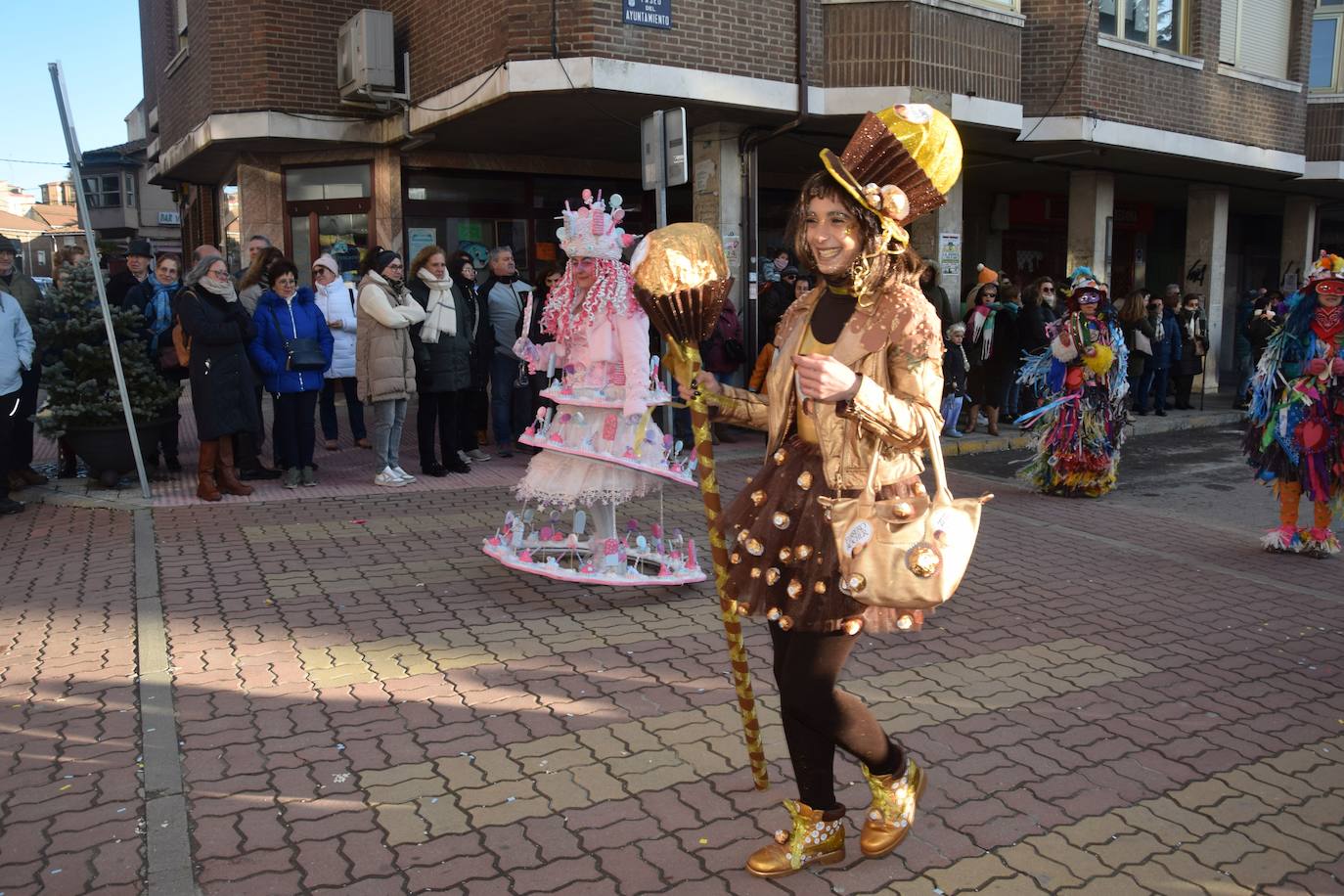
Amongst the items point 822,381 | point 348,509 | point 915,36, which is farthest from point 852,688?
point 915,36

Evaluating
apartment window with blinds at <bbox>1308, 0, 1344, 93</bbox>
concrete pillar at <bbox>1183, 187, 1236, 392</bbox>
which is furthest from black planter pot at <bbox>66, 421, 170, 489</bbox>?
apartment window with blinds at <bbox>1308, 0, 1344, 93</bbox>

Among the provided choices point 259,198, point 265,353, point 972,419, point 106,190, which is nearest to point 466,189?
point 259,198

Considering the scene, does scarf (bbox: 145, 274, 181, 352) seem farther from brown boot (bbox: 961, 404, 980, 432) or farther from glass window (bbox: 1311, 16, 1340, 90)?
glass window (bbox: 1311, 16, 1340, 90)

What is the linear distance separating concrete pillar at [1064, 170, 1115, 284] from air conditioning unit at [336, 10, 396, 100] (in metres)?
10.8

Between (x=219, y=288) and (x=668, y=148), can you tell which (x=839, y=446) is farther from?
(x=219, y=288)

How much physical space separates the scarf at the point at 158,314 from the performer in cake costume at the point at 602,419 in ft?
16.5

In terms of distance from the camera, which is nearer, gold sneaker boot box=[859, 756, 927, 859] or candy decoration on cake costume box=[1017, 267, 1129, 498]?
gold sneaker boot box=[859, 756, 927, 859]

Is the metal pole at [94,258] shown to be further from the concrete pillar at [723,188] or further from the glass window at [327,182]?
the concrete pillar at [723,188]

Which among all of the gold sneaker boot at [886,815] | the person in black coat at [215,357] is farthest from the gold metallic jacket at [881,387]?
the person in black coat at [215,357]

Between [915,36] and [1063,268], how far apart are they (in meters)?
11.5

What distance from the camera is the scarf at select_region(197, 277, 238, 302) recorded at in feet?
28.6

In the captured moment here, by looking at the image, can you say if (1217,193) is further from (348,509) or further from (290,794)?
(290,794)

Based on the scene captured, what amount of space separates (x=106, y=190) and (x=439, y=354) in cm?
4897

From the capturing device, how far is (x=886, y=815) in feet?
10.8
